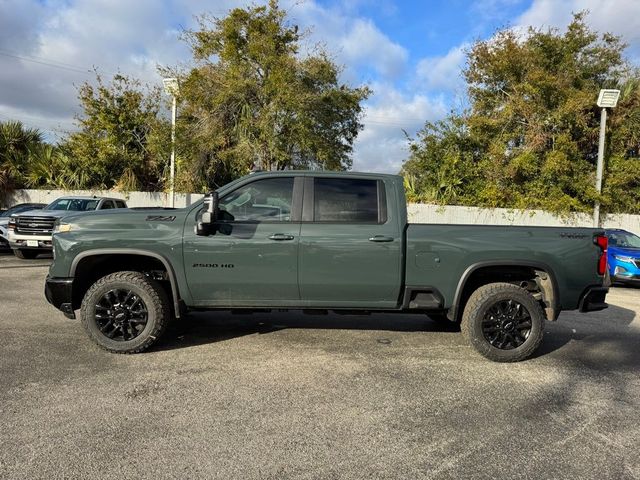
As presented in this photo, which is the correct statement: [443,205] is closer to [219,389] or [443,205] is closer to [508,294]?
[508,294]

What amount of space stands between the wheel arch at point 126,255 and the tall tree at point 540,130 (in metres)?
15.8

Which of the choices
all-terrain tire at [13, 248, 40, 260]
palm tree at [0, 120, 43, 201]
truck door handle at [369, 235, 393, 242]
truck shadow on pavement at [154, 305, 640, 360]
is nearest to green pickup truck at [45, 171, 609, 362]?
truck door handle at [369, 235, 393, 242]

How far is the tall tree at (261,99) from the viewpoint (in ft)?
56.5

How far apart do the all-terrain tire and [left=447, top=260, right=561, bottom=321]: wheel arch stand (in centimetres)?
1144

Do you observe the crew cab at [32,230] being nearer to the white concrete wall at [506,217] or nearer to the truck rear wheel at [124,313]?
the truck rear wheel at [124,313]

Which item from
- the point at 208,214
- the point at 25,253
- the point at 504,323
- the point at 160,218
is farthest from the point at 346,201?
the point at 25,253

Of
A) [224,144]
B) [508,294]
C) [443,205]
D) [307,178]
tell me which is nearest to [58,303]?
[307,178]

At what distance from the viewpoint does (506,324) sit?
5098 millimetres

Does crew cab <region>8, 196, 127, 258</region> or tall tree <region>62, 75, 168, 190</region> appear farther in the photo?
tall tree <region>62, 75, 168, 190</region>

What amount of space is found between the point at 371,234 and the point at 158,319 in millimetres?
2389

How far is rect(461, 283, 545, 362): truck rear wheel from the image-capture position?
199 inches

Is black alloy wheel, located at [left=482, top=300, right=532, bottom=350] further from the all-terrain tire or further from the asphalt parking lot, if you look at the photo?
the all-terrain tire

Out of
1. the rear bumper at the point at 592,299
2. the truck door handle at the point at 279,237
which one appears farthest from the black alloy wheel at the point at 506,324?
the truck door handle at the point at 279,237

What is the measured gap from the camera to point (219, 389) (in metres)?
4.18
